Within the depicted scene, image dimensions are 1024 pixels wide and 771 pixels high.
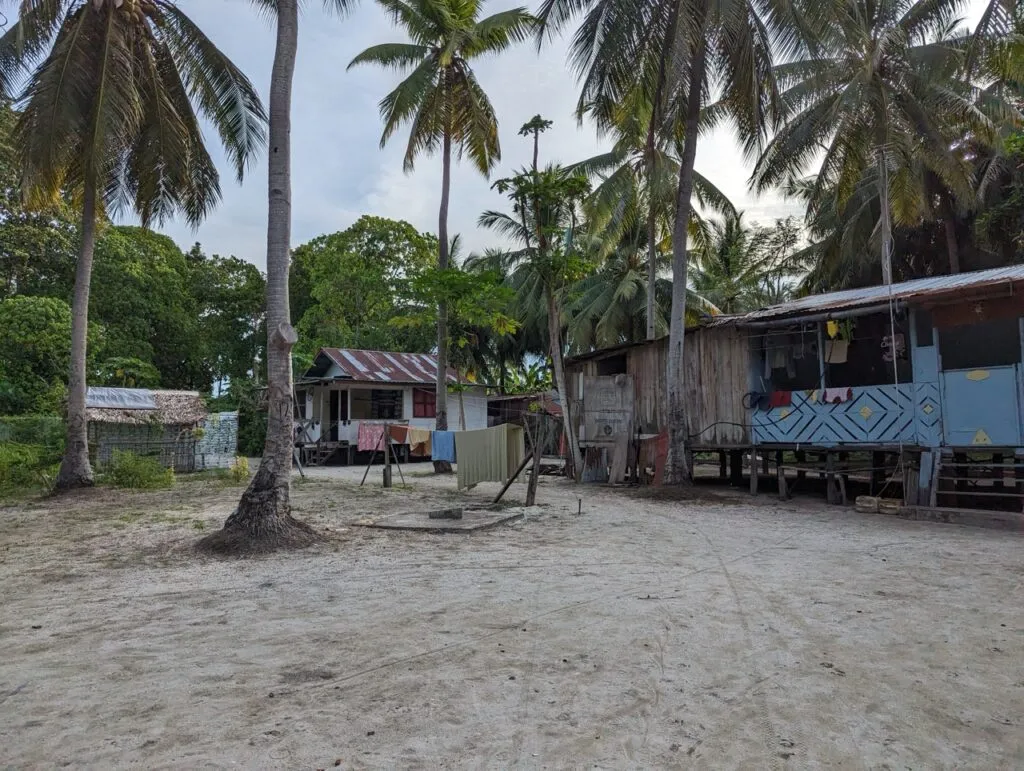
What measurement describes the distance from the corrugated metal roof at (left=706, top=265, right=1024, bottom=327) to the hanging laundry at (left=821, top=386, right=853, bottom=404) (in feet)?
4.83

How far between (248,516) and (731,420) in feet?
33.1

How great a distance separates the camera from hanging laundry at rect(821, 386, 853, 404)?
11719 millimetres

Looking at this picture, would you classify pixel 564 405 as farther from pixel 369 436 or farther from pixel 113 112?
pixel 113 112

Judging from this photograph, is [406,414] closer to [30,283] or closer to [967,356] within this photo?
[30,283]

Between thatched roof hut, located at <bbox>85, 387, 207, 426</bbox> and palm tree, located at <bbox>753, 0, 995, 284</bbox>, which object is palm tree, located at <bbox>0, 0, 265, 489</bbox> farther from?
palm tree, located at <bbox>753, 0, 995, 284</bbox>

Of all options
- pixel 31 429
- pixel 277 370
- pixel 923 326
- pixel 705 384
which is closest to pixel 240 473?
pixel 31 429

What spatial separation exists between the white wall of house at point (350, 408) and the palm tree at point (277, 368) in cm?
1617

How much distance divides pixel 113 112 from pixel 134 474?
7.75 m

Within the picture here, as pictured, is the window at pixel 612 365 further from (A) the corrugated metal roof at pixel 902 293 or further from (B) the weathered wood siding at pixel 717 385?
(A) the corrugated metal roof at pixel 902 293

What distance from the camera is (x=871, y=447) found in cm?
1139

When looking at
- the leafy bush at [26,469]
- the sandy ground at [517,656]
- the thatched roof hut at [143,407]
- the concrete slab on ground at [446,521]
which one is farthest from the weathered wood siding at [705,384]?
the thatched roof hut at [143,407]

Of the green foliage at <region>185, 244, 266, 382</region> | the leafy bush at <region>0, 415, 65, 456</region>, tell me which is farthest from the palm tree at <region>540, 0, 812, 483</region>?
the green foliage at <region>185, 244, 266, 382</region>

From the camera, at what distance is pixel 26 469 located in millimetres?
14570

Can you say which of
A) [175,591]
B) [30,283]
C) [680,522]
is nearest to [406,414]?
[30,283]
